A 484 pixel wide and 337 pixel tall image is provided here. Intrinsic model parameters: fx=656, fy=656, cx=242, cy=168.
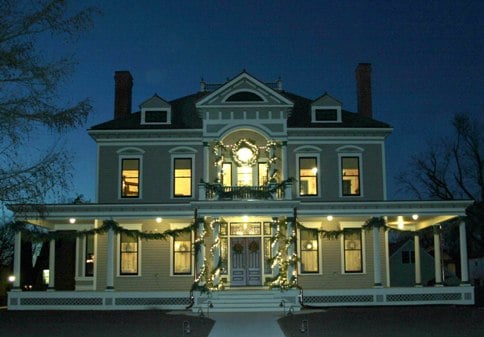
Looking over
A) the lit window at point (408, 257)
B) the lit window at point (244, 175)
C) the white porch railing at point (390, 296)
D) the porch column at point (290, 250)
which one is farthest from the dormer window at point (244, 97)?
the lit window at point (408, 257)

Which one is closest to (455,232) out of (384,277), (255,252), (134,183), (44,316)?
(384,277)

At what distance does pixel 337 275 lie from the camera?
27609 mm

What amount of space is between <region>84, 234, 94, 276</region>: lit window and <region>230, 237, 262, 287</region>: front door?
624 centimetres

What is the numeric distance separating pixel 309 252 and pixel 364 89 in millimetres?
8205

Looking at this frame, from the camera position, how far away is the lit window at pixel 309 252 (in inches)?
1092

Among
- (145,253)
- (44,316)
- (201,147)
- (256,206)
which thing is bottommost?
(44,316)

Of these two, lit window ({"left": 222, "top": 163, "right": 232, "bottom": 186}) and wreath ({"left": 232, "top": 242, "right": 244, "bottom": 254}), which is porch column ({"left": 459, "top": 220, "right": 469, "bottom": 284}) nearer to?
wreath ({"left": 232, "top": 242, "right": 244, "bottom": 254})

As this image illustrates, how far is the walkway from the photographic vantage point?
680 inches

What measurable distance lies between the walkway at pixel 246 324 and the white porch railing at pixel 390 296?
9.51 ft

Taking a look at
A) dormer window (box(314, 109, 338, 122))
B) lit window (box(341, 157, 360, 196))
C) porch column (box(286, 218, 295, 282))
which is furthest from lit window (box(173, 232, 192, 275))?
dormer window (box(314, 109, 338, 122))

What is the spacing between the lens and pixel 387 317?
2092 centimetres

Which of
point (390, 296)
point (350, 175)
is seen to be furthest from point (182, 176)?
point (390, 296)

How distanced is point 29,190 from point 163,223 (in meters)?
19.0

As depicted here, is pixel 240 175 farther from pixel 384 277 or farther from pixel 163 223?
pixel 384 277
